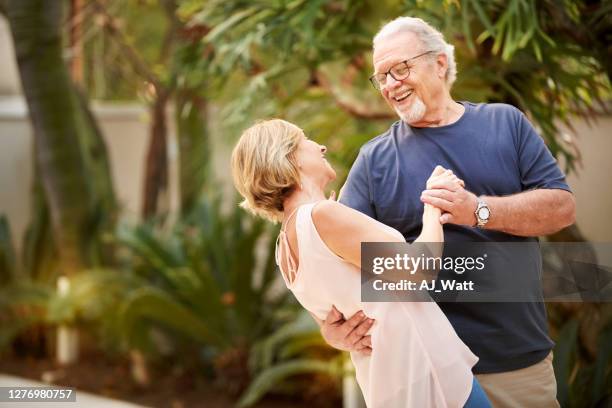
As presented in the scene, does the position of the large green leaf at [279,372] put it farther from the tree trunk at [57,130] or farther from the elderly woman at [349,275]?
the elderly woman at [349,275]

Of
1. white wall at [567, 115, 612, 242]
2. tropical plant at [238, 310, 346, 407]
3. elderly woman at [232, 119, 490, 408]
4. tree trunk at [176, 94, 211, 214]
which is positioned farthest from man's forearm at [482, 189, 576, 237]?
tree trunk at [176, 94, 211, 214]

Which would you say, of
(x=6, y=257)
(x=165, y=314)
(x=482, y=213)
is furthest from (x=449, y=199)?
(x=6, y=257)

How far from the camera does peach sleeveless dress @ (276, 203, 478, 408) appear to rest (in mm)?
2295

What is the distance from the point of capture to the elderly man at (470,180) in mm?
2451

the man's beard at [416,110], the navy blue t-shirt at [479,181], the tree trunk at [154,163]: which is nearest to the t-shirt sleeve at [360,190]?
the navy blue t-shirt at [479,181]

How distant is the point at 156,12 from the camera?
34.4 ft

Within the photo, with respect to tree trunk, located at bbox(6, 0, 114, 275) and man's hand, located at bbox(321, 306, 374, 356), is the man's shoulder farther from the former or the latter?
tree trunk, located at bbox(6, 0, 114, 275)

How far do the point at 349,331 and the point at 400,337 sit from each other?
0.14m

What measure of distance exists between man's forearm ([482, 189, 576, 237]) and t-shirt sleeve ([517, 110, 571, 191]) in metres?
0.04

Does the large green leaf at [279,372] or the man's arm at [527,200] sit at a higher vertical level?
the man's arm at [527,200]

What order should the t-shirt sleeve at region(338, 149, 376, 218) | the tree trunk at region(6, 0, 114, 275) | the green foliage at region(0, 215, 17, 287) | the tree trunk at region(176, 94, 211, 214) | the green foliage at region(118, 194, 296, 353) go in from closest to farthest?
the t-shirt sleeve at region(338, 149, 376, 218) → the green foliage at region(118, 194, 296, 353) → the tree trunk at region(6, 0, 114, 275) → the tree trunk at region(176, 94, 211, 214) → the green foliage at region(0, 215, 17, 287)

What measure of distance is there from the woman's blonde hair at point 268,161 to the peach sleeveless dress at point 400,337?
10cm

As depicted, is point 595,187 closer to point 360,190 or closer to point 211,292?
point 360,190

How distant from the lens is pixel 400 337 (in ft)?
7.57
